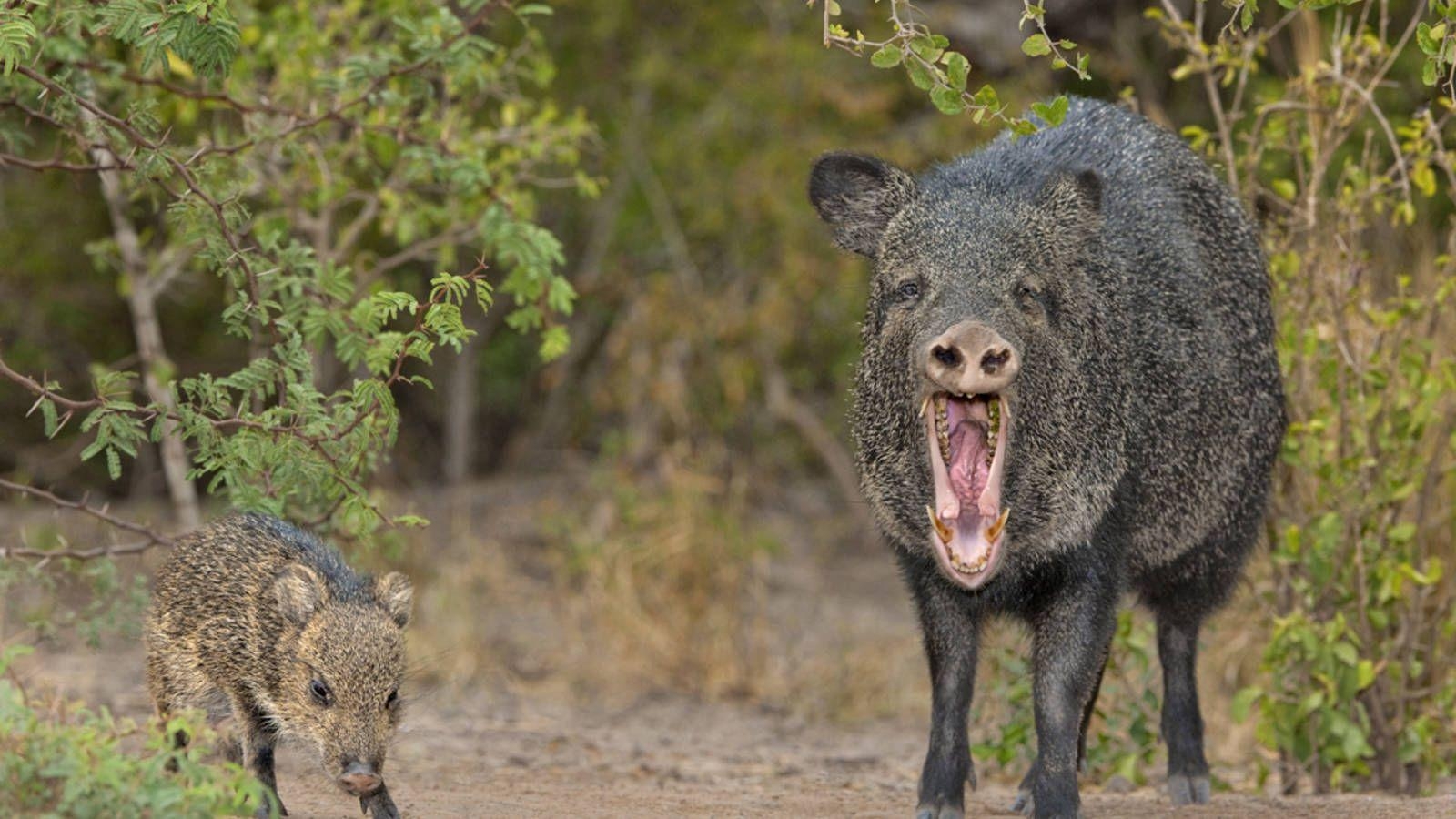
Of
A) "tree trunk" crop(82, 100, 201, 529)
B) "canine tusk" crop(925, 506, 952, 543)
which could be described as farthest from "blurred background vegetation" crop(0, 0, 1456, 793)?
"canine tusk" crop(925, 506, 952, 543)

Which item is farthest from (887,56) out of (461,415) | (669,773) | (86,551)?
(461,415)

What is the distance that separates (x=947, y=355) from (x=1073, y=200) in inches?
32.0

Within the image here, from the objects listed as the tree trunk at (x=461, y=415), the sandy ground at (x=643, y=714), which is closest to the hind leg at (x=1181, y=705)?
the sandy ground at (x=643, y=714)

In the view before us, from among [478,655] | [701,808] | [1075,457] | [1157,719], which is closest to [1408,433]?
[1157,719]

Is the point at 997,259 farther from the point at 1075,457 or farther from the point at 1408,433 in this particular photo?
the point at 1408,433

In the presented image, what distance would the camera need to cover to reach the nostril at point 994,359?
389cm

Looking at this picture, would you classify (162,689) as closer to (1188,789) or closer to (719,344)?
(1188,789)

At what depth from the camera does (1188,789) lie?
209 inches

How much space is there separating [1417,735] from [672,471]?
11.8 feet

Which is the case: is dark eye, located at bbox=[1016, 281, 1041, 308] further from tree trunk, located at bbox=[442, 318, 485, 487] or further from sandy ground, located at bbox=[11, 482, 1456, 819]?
tree trunk, located at bbox=[442, 318, 485, 487]

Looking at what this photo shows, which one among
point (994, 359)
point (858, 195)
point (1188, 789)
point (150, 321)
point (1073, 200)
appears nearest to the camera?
point (994, 359)

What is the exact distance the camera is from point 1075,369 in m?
4.41

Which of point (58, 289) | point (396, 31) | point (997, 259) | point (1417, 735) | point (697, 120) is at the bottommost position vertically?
point (1417, 735)

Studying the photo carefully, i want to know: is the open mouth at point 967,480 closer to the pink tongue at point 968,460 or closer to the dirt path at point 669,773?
the pink tongue at point 968,460
